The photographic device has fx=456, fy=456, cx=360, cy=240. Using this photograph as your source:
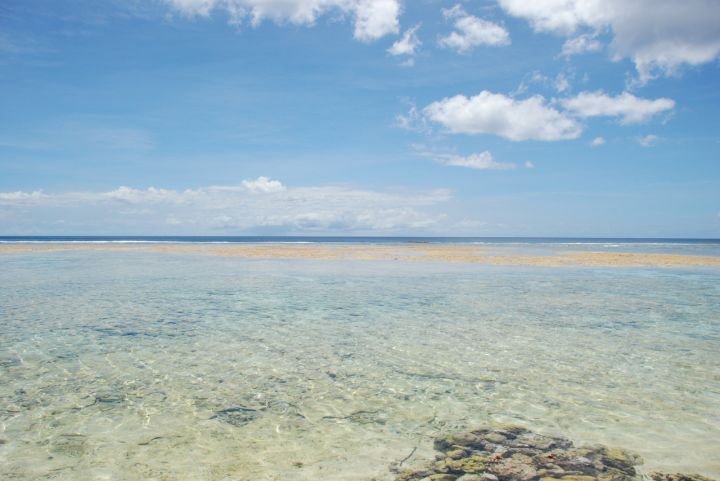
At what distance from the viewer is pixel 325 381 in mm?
9617

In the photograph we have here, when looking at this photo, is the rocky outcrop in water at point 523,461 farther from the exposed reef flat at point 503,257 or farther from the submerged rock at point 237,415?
the exposed reef flat at point 503,257

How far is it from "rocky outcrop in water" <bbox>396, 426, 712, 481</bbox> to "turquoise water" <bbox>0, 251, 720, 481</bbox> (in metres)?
0.35

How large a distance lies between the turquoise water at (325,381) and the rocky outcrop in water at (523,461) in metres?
0.35

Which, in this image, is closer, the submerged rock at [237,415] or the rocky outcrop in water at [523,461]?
the rocky outcrop in water at [523,461]

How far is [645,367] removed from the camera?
10617 mm

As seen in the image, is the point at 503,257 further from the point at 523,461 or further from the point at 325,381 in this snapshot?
the point at 523,461

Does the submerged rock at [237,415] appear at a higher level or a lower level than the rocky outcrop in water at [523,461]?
lower

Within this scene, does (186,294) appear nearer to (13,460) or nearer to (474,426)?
(13,460)

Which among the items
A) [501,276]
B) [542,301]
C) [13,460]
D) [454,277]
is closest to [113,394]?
[13,460]

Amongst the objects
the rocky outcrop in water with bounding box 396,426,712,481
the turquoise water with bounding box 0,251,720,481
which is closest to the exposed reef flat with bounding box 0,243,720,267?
the turquoise water with bounding box 0,251,720,481

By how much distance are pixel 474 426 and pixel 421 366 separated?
332cm

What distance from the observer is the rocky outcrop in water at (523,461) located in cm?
575

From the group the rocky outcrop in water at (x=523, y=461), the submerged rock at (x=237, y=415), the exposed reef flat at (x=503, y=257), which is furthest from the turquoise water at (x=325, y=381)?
the exposed reef flat at (x=503, y=257)

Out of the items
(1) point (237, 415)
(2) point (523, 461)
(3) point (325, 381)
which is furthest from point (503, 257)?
(2) point (523, 461)
